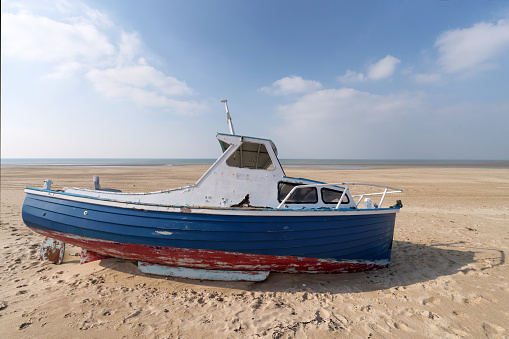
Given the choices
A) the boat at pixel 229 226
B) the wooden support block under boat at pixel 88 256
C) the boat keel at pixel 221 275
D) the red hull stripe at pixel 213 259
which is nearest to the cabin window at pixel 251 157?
the boat at pixel 229 226

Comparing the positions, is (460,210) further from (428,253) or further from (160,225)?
(160,225)

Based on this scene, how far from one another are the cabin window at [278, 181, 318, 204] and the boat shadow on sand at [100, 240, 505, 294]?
1.47 m

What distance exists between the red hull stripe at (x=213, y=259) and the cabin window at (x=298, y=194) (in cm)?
115

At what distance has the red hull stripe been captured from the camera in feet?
13.4

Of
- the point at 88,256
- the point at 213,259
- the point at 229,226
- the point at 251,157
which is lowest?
the point at 88,256

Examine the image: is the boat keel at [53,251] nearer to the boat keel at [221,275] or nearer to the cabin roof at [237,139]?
the boat keel at [221,275]

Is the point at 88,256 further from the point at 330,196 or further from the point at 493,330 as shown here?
the point at 493,330

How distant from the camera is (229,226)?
12.9 ft

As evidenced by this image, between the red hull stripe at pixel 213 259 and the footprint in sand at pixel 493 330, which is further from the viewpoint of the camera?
the red hull stripe at pixel 213 259

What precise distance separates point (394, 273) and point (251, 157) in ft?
12.8

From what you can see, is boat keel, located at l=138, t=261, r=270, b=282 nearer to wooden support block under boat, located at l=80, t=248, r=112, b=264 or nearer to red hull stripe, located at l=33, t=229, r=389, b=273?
red hull stripe, located at l=33, t=229, r=389, b=273

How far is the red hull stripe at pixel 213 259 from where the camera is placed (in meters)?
4.08

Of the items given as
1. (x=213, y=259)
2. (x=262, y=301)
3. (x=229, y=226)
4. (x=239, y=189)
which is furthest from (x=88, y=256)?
(x=262, y=301)

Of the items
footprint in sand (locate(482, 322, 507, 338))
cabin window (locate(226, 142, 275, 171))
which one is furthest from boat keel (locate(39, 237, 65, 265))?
footprint in sand (locate(482, 322, 507, 338))
